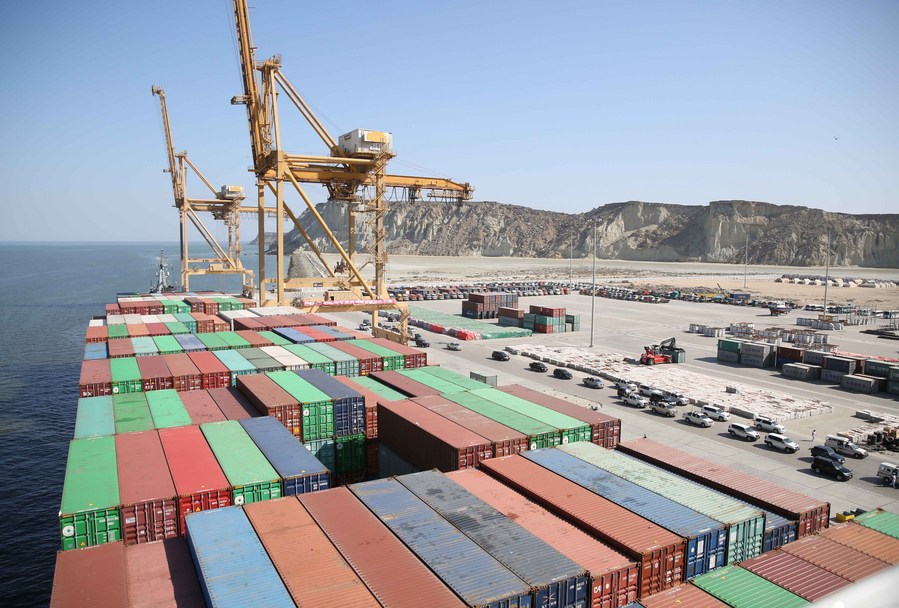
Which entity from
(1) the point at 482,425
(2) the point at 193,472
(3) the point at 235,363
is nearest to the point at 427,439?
(1) the point at 482,425

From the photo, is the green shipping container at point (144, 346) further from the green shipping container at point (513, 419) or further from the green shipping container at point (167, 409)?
the green shipping container at point (513, 419)

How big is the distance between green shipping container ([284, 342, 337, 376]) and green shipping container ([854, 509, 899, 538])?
2273cm

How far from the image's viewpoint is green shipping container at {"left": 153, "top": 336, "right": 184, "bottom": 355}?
3719 centimetres

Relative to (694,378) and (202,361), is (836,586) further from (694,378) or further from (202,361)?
(694,378)

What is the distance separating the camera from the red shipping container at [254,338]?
3891 centimetres

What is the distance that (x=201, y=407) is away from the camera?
25.3 metres

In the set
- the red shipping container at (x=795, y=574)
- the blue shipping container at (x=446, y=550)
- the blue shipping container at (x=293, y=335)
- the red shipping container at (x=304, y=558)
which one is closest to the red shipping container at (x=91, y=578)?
the red shipping container at (x=304, y=558)

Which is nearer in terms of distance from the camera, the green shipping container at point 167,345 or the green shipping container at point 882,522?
the green shipping container at point 882,522

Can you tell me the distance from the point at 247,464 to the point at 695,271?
173m

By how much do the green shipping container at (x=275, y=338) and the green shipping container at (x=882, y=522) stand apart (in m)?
31.2

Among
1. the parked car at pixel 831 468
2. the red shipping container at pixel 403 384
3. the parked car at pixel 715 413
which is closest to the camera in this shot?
the parked car at pixel 831 468

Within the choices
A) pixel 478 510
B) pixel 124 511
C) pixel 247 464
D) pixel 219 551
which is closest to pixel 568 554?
pixel 478 510

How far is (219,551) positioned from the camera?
44.6ft

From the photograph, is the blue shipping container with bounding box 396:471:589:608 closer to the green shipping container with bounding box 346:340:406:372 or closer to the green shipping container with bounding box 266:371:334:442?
the green shipping container with bounding box 266:371:334:442
